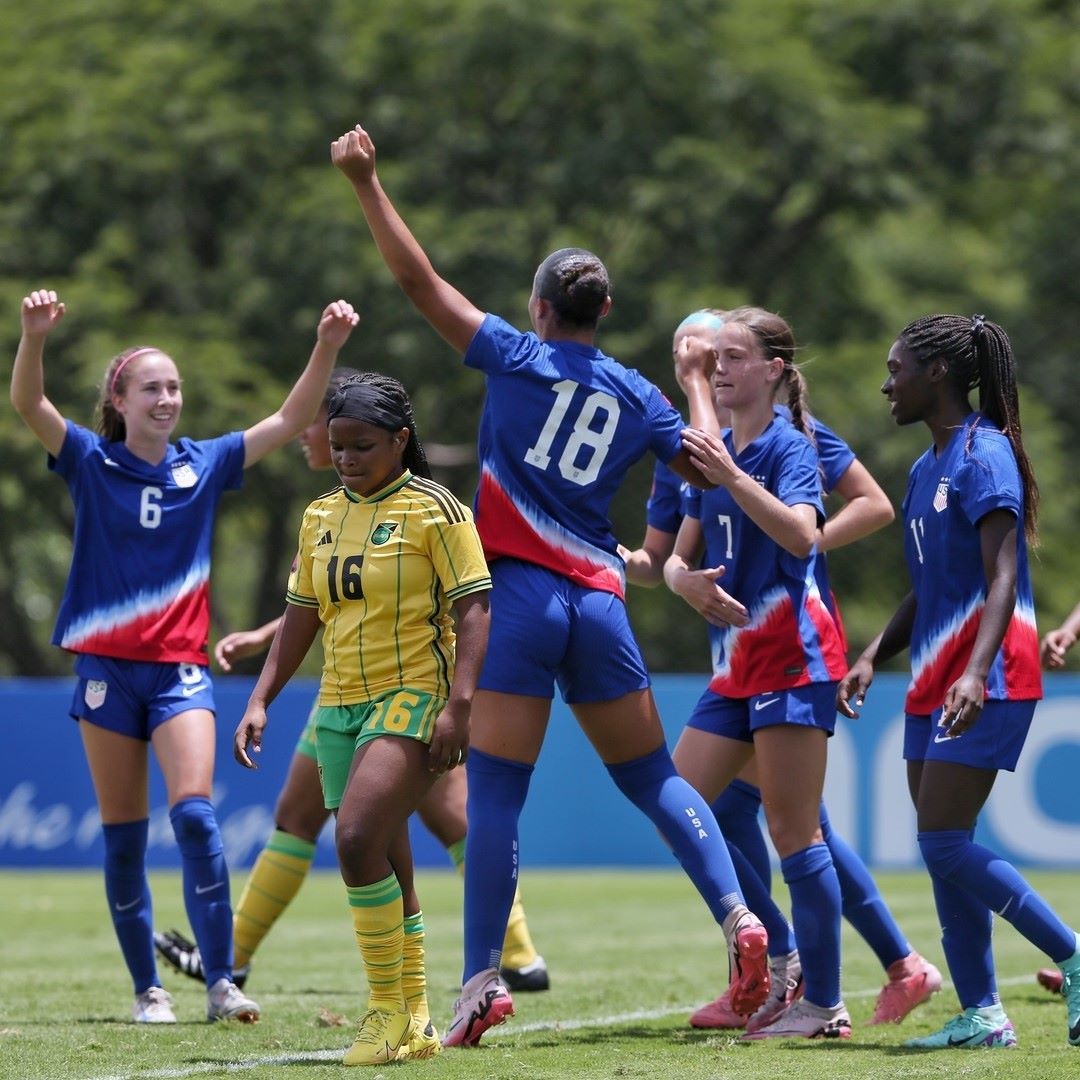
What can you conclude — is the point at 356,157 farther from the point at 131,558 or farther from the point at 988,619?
the point at 988,619

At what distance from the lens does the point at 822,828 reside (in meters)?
6.62

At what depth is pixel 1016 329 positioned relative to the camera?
80.7 feet

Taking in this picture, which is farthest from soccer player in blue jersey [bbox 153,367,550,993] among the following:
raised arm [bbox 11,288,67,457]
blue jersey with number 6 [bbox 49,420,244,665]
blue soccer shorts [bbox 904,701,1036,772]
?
blue soccer shorts [bbox 904,701,1036,772]

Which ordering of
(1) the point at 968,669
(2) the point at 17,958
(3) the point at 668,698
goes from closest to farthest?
1. (1) the point at 968,669
2. (2) the point at 17,958
3. (3) the point at 668,698

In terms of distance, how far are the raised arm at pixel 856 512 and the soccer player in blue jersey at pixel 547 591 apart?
1095mm

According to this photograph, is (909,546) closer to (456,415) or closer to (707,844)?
(707,844)

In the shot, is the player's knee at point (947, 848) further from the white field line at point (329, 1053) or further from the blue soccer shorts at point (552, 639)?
the white field line at point (329, 1053)

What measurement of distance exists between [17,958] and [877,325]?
1559 cm

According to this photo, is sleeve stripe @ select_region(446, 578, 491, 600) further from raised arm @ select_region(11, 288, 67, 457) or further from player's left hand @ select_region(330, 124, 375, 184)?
raised arm @ select_region(11, 288, 67, 457)

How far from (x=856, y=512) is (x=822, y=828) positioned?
1077mm

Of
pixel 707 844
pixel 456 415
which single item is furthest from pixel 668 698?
pixel 707 844

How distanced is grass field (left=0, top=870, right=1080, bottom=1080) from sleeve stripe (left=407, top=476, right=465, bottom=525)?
4.87 ft

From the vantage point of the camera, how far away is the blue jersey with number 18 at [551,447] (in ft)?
18.7

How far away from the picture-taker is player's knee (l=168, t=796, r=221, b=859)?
6582mm
